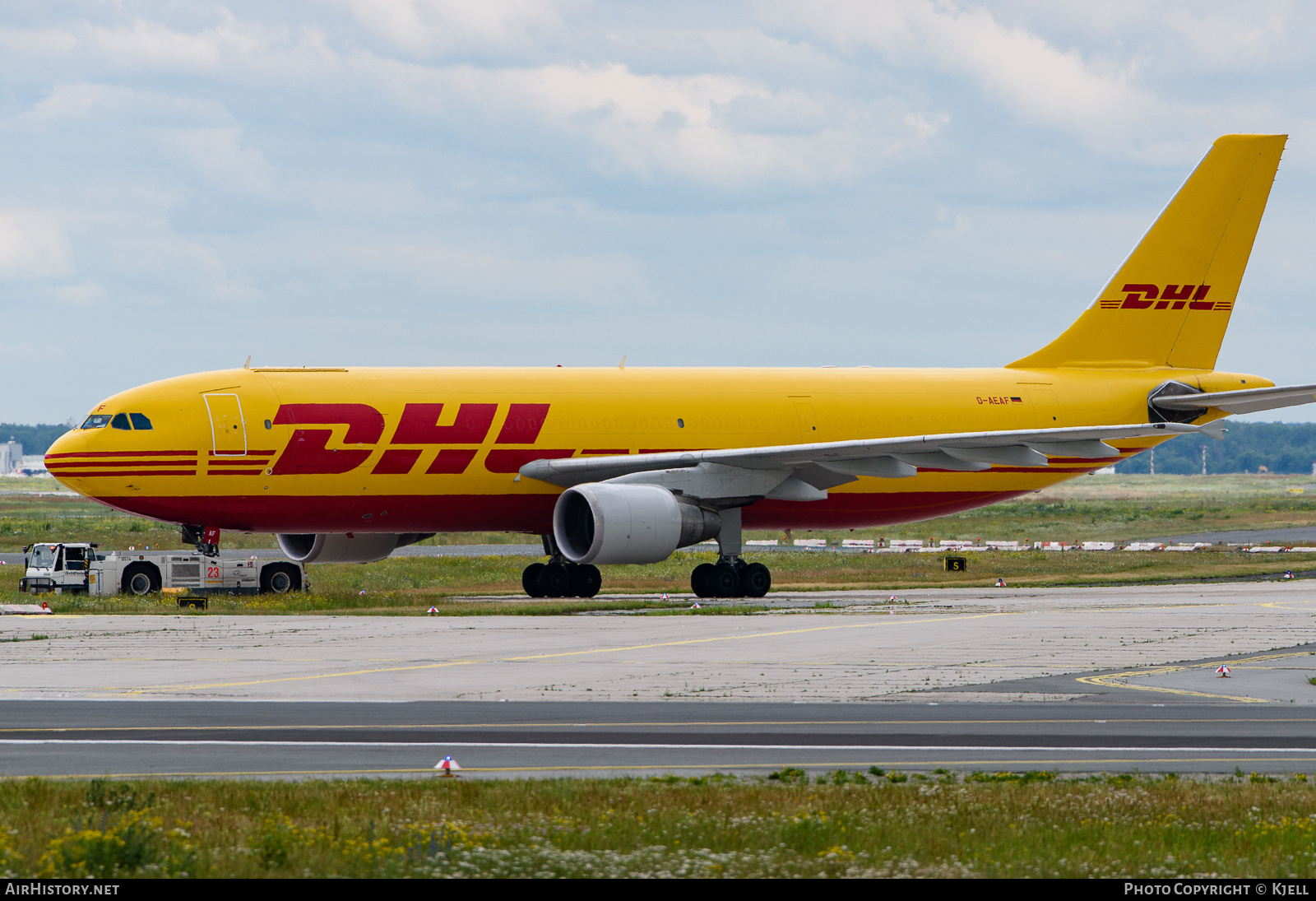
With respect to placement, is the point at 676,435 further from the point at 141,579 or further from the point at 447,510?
the point at 141,579

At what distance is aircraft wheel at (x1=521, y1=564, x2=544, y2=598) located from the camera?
126 feet

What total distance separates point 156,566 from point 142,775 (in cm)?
2837

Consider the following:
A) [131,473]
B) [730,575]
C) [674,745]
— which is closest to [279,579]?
[131,473]

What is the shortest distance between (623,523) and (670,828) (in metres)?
23.6

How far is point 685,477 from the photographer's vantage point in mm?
36406

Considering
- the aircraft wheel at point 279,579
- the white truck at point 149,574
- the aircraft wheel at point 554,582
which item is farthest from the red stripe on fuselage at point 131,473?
the aircraft wheel at point 554,582

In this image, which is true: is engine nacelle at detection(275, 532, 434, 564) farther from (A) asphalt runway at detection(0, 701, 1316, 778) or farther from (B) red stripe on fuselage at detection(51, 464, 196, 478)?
(A) asphalt runway at detection(0, 701, 1316, 778)

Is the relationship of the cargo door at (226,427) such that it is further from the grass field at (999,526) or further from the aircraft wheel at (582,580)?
the grass field at (999,526)

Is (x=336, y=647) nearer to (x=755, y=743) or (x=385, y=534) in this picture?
(x=755, y=743)

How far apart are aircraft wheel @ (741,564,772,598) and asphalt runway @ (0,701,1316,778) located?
64.1ft

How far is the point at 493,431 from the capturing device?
120 feet

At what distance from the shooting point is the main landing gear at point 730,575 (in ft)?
123

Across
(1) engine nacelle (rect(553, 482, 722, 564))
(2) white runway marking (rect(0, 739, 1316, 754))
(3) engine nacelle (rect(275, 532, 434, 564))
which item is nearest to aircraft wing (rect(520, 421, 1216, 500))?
(1) engine nacelle (rect(553, 482, 722, 564))

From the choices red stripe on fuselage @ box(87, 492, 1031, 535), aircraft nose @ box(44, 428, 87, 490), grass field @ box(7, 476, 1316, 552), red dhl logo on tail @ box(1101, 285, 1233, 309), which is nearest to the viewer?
aircraft nose @ box(44, 428, 87, 490)
